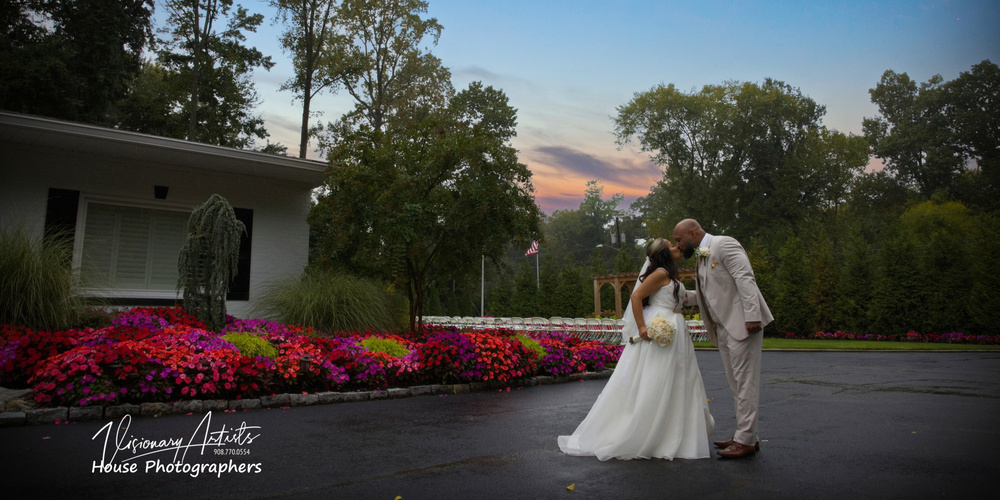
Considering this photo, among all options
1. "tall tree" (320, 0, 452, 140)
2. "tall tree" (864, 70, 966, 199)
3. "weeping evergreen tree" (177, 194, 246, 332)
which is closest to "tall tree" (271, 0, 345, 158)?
"tall tree" (320, 0, 452, 140)

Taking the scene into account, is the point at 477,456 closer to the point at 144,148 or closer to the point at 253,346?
the point at 253,346

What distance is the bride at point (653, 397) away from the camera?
415cm

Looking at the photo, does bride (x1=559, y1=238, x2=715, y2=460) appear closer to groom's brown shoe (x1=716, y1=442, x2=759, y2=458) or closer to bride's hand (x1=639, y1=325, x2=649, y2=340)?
bride's hand (x1=639, y1=325, x2=649, y2=340)

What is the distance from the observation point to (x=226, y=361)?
21.7ft

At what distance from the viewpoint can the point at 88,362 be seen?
19.0 feet

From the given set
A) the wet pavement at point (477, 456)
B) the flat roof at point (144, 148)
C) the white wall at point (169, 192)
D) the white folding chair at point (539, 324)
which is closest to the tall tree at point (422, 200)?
the flat roof at point (144, 148)

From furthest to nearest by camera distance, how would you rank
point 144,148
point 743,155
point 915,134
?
point 743,155
point 915,134
point 144,148

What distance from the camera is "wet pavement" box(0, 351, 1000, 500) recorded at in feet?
11.1

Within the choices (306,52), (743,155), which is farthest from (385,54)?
(743,155)

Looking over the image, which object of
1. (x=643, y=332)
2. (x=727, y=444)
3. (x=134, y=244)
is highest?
(x=134, y=244)

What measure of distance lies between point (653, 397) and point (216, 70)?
2764 centimetres

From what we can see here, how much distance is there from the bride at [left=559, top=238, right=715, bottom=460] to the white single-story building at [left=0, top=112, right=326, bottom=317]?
8.68 m

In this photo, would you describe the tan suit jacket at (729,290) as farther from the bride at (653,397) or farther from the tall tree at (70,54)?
the tall tree at (70,54)

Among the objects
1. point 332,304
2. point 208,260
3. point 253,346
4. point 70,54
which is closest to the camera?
point 253,346
